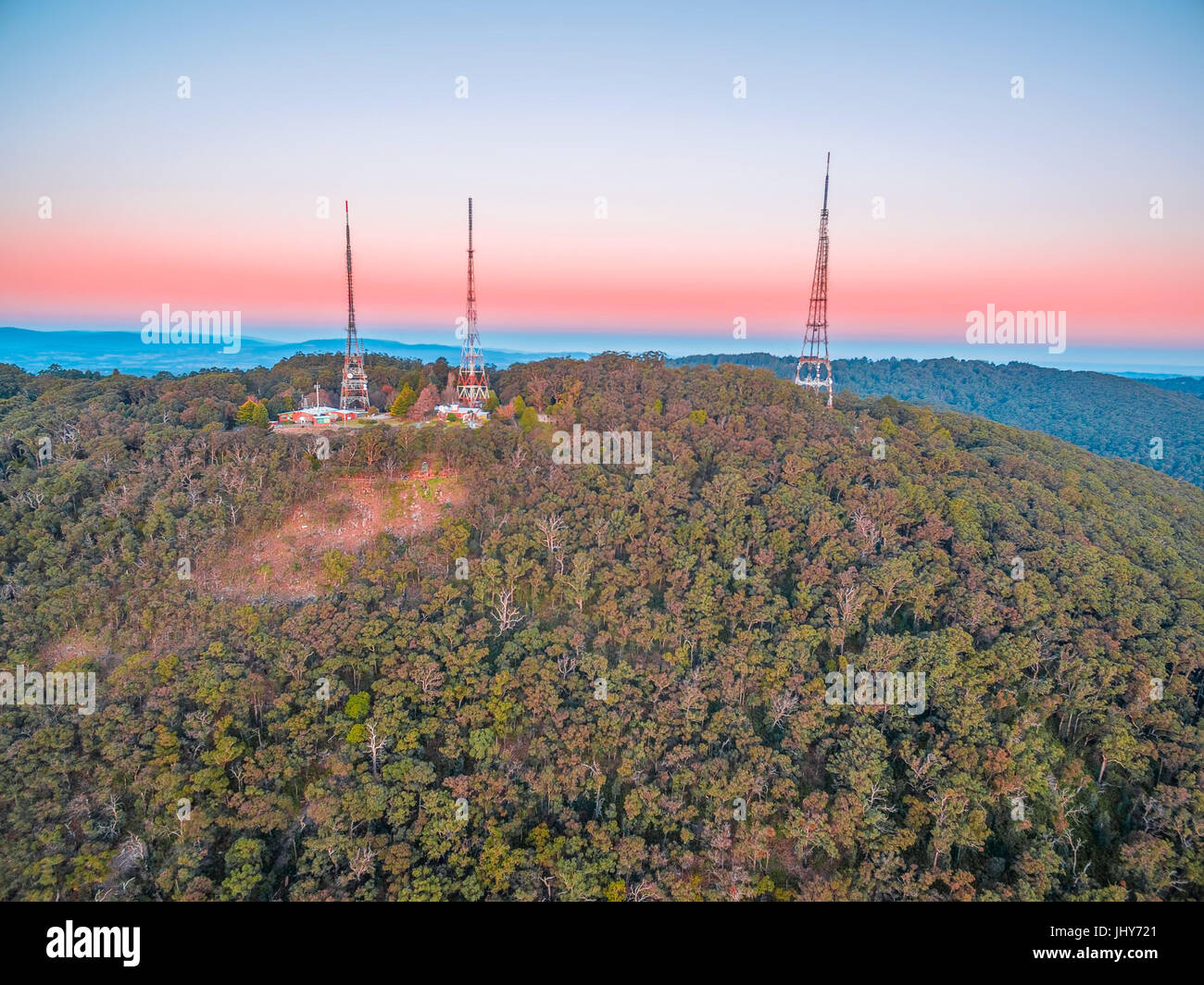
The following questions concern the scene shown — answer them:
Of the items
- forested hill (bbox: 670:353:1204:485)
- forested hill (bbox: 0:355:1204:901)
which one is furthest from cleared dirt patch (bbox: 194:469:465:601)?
forested hill (bbox: 670:353:1204:485)

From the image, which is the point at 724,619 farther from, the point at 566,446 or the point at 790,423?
the point at 790,423

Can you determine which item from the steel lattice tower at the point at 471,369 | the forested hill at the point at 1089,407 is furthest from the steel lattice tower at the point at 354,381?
the forested hill at the point at 1089,407

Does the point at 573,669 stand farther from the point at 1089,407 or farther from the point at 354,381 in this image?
the point at 1089,407

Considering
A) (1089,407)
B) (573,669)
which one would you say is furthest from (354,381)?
(1089,407)

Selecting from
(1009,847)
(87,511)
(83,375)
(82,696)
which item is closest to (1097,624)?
(1009,847)

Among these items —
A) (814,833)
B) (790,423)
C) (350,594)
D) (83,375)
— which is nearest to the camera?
(814,833)

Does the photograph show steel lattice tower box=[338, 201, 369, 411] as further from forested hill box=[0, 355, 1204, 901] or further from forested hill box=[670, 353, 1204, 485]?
forested hill box=[670, 353, 1204, 485]
